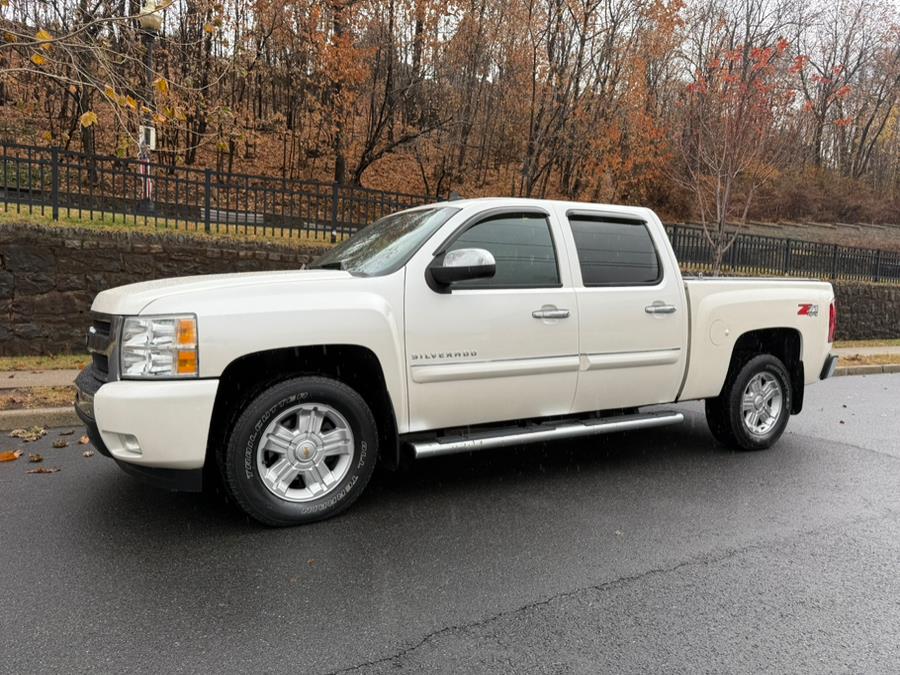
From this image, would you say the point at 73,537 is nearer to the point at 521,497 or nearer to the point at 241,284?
the point at 241,284

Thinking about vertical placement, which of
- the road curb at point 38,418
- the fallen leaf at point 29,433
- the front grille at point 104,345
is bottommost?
the fallen leaf at point 29,433

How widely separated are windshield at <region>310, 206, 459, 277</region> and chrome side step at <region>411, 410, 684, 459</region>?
114cm

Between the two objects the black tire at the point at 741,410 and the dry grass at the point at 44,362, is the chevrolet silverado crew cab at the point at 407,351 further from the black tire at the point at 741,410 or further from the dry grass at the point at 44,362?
the dry grass at the point at 44,362

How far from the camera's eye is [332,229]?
1141 centimetres

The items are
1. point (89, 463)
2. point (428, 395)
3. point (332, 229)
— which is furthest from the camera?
point (332, 229)

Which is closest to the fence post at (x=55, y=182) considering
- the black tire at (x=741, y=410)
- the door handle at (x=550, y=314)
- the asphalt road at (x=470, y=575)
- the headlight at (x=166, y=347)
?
the asphalt road at (x=470, y=575)

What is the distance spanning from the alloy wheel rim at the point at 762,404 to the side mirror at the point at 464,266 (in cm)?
300

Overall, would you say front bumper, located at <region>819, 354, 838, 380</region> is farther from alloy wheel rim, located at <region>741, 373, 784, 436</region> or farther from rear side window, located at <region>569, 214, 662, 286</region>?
rear side window, located at <region>569, 214, 662, 286</region>

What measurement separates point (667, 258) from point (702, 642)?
3265mm

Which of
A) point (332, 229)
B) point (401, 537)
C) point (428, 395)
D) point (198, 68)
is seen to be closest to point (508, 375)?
point (428, 395)

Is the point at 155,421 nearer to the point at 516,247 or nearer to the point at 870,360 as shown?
the point at 516,247

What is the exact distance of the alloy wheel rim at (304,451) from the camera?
3.78 m

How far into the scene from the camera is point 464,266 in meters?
3.97

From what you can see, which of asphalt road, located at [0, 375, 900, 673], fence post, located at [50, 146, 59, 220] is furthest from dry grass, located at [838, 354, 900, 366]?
fence post, located at [50, 146, 59, 220]
